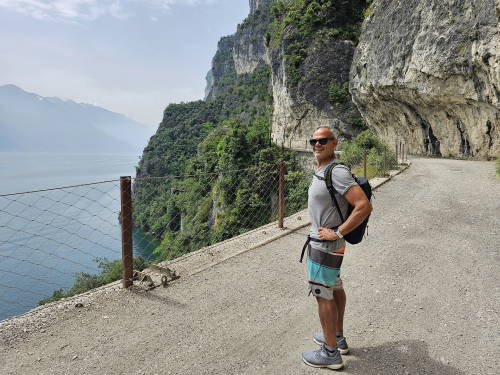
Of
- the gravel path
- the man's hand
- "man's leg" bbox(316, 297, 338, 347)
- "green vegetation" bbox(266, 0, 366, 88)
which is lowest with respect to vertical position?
the gravel path

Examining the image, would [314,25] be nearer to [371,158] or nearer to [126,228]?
[371,158]

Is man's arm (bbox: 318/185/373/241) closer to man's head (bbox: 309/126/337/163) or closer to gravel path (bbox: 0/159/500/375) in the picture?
man's head (bbox: 309/126/337/163)

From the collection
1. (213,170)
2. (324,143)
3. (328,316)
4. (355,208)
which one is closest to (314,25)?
(213,170)

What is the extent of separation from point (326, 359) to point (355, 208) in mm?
1181

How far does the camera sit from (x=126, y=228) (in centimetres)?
389

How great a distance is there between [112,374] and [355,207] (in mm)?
2214

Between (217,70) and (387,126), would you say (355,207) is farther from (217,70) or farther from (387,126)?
(217,70)

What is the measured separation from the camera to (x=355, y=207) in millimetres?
2129

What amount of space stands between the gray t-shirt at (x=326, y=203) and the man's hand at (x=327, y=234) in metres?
0.05

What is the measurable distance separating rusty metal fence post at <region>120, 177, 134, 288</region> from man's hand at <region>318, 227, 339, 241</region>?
2506 mm

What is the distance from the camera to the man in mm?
2131

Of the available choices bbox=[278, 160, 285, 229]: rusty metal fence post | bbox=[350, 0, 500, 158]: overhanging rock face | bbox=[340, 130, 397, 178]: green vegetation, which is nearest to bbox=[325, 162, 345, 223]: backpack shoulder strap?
bbox=[278, 160, 285, 229]: rusty metal fence post

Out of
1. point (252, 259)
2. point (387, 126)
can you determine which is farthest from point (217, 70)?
point (252, 259)

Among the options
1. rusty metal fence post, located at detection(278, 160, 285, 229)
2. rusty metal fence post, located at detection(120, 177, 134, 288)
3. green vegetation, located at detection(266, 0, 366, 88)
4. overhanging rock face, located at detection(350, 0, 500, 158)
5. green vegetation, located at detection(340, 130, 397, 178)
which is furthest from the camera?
green vegetation, located at detection(266, 0, 366, 88)
